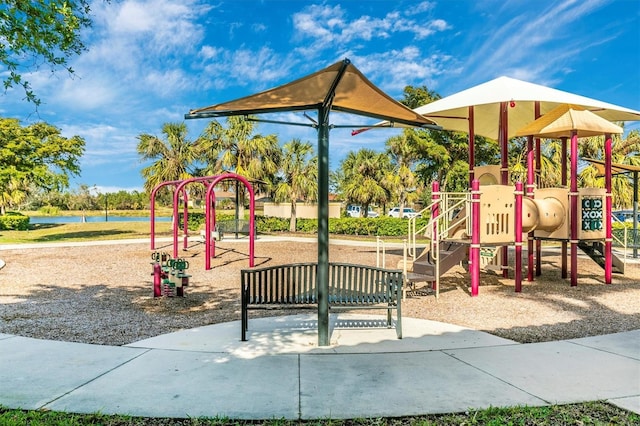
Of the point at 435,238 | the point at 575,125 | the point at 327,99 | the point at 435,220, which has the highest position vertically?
the point at 575,125

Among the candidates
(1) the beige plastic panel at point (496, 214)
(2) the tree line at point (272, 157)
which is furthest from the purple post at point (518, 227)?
(2) the tree line at point (272, 157)

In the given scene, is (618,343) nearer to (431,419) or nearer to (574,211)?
(431,419)

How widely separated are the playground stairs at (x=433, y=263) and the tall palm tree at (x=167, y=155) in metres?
22.8

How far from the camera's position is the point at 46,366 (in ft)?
14.5

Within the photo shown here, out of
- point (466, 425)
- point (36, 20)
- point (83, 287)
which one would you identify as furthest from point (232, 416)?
point (83, 287)

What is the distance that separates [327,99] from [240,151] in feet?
85.6

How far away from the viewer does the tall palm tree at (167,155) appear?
29.3m

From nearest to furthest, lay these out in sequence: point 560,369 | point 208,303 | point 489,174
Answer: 1. point 560,369
2. point 208,303
3. point 489,174

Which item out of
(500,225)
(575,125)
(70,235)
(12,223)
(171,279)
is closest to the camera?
(171,279)

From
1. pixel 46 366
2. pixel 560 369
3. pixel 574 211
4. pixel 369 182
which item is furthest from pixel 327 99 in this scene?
pixel 369 182

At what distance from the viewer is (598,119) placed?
400 inches

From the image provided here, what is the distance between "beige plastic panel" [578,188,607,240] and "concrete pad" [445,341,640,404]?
20.2 feet

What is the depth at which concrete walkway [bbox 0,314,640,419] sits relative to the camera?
3551 mm

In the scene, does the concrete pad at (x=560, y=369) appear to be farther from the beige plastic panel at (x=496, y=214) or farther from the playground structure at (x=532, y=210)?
the beige plastic panel at (x=496, y=214)
